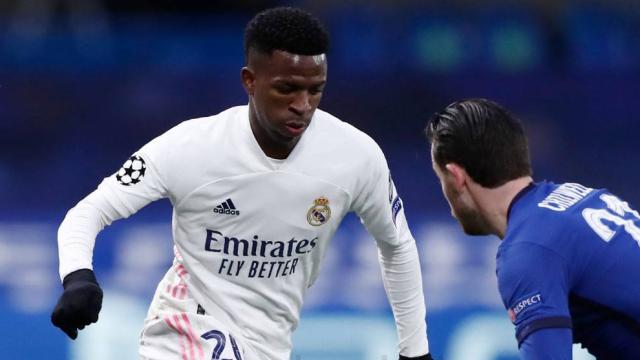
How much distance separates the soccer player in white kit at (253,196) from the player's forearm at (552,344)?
120cm

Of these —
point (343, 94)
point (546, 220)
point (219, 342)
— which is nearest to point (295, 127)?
point (219, 342)

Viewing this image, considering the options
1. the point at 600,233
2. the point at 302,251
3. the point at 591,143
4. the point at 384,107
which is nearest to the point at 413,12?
the point at 384,107

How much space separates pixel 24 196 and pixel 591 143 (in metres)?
3.50

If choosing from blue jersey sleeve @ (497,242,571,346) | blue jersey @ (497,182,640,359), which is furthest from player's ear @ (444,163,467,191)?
blue jersey sleeve @ (497,242,571,346)

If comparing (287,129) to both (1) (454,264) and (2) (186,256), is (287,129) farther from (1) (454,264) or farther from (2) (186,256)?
(1) (454,264)

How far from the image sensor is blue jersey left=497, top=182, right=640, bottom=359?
2.85 meters

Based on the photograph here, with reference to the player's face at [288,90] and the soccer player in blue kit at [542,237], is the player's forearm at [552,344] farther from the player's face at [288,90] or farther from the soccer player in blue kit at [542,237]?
the player's face at [288,90]

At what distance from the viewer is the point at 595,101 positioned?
26.5 feet

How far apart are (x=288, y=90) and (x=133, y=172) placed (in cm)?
53

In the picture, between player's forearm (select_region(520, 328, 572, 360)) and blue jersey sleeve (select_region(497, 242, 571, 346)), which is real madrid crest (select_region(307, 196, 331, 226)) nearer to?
blue jersey sleeve (select_region(497, 242, 571, 346))

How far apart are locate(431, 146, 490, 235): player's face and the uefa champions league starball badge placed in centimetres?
100

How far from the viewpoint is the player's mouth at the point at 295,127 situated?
12.3 feet

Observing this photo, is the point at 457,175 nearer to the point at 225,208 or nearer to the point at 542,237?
the point at 542,237

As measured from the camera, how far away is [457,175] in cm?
313
